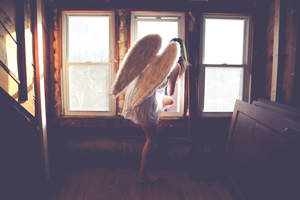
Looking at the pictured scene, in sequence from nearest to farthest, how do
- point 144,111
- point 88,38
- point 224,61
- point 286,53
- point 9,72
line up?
point 9,72 < point 144,111 < point 286,53 < point 88,38 < point 224,61

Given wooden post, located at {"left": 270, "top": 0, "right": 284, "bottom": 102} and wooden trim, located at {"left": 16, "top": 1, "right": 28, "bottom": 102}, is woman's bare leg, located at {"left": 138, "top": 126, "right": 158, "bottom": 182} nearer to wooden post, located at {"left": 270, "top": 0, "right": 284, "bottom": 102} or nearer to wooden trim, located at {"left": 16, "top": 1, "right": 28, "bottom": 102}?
wooden trim, located at {"left": 16, "top": 1, "right": 28, "bottom": 102}

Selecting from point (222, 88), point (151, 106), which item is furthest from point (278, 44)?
point (151, 106)

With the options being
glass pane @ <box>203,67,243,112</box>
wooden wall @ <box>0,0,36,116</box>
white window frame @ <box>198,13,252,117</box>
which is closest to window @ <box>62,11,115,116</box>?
wooden wall @ <box>0,0,36,116</box>

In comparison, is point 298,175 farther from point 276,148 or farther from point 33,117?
point 33,117

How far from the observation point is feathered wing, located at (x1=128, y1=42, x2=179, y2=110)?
1.82 metres

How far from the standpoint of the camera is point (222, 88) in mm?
2715

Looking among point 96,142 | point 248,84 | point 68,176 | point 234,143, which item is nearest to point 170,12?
point 248,84

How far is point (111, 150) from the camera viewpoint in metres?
2.69

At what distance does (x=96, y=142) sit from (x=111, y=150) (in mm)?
217

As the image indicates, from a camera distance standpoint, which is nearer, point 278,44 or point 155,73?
point 155,73

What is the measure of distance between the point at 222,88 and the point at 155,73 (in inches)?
48.9

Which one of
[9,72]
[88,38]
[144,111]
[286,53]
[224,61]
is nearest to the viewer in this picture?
[9,72]

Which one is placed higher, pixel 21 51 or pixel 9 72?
pixel 21 51

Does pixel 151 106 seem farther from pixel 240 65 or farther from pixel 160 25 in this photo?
pixel 240 65
